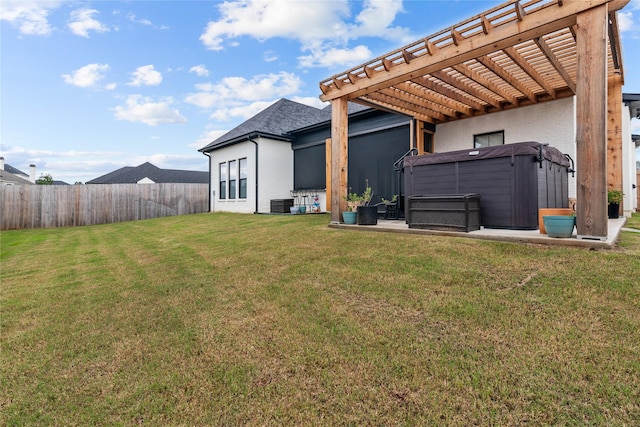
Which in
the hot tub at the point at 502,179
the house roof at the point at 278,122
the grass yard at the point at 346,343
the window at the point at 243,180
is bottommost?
the grass yard at the point at 346,343

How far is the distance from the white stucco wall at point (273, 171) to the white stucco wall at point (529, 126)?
635 centimetres

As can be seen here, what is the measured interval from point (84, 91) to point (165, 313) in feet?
54.3

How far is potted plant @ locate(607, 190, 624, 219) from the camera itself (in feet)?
20.8

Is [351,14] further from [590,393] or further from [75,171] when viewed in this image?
[75,171]

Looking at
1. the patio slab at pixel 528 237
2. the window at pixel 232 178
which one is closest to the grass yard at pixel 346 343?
the patio slab at pixel 528 237

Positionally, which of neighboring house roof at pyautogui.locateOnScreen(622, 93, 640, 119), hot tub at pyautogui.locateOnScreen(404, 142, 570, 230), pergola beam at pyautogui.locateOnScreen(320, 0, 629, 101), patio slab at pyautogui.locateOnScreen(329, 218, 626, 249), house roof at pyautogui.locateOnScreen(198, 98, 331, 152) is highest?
house roof at pyautogui.locateOnScreen(198, 98, 331, 152)

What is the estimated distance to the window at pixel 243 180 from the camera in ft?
43.4

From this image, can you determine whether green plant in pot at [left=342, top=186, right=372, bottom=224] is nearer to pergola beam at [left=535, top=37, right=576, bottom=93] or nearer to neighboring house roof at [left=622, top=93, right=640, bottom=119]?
pergola beam at [left=535, top=37, right=576, bottom=93]

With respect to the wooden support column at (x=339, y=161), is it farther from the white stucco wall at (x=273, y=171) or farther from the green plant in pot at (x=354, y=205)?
the white stucco wall at (x=273, y=171)

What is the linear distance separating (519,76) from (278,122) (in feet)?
30.6

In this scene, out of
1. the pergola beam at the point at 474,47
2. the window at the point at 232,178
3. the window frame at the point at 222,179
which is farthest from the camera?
the window frame at the point at 222,179

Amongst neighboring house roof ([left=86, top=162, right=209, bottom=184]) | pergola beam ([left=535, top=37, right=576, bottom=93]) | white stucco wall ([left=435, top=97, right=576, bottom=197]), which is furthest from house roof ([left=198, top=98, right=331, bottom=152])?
neighboring house roof ([left=86, top=162, right=209, bottom=184])

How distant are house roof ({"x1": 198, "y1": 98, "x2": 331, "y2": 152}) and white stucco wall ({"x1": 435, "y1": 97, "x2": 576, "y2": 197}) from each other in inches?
192

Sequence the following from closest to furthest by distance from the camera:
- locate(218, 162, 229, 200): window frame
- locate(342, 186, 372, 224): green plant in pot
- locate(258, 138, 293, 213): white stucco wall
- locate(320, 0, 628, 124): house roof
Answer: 1. locate(320, 0, 628, 124): house roof
2. locate(342, 186, 372, 224): green plant in pot
3. locate(258, 138, 293, 213): white stucco wall
4. locate(218, 162, 229, 200): window frame
